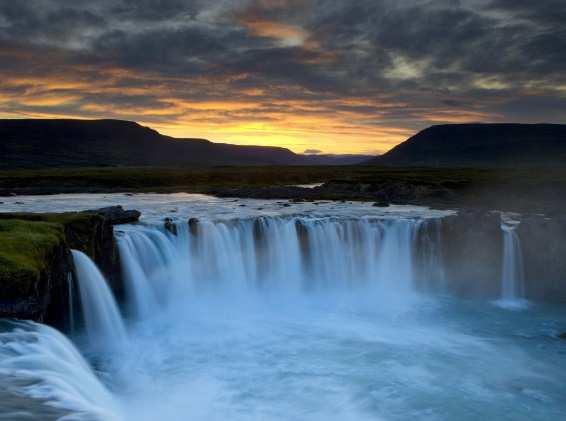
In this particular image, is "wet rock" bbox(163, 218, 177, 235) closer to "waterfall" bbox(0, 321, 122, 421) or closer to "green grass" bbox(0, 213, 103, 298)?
"green grass" bbox(0, 213, 103, 298)

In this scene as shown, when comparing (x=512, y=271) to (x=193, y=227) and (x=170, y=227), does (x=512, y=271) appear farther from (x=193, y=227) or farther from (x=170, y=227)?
(x=170, y=227)

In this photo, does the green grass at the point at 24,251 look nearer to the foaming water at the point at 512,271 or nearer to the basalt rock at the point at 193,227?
the basalt rock at the point at 193,227

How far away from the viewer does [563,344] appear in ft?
57.7

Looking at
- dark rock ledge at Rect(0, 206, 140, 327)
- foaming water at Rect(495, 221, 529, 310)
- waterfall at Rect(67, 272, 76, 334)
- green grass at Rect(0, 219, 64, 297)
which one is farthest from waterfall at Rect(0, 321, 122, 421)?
foaming water at Rect(495, 221, 529, 310)

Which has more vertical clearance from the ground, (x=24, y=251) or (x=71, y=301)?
(x=24, y=251)

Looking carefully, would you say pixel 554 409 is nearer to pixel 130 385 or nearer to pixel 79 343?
pixel 130 385

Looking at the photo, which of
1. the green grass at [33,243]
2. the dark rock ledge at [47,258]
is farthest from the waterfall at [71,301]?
the green grass at [33,243]

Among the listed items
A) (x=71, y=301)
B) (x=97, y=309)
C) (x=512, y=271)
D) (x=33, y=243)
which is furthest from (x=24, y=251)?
(x=512, y=271)

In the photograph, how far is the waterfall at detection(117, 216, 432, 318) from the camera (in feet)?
68.7

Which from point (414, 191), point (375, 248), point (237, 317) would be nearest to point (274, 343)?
point (237, 317)

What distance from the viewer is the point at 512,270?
24797 mm

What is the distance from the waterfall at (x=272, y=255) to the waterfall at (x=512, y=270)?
430cm

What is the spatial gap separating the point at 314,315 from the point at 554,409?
9.83 metres

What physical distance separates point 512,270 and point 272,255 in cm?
1183
